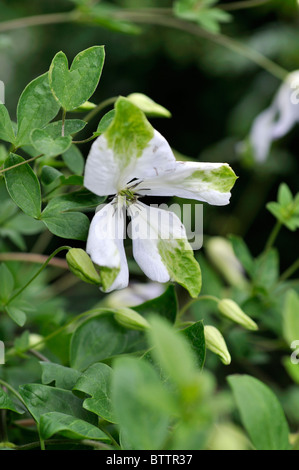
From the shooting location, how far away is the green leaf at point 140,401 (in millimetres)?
231

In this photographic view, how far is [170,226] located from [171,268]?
0.11 feet

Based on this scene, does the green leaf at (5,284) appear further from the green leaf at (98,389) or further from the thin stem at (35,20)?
the thin stem at (35,20)

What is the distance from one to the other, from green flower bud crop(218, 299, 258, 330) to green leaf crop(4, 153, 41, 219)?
21 centimetres

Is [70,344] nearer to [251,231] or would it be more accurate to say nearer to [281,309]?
[281,309]

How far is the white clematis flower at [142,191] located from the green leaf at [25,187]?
0.05 meters

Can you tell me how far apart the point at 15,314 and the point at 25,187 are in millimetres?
117

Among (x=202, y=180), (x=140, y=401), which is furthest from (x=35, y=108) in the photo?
(x=140, y=401)

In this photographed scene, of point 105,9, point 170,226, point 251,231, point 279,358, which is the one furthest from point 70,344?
point 251,231

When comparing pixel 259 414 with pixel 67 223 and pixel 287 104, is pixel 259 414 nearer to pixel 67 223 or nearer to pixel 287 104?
pixel 67 223

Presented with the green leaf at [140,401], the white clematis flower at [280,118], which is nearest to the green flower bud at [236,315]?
the green leaf at [140,401]

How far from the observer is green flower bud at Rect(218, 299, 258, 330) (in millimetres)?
510

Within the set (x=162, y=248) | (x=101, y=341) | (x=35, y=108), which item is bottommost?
(x=101, y=341)

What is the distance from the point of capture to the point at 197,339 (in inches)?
15.7

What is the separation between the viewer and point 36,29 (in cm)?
134
